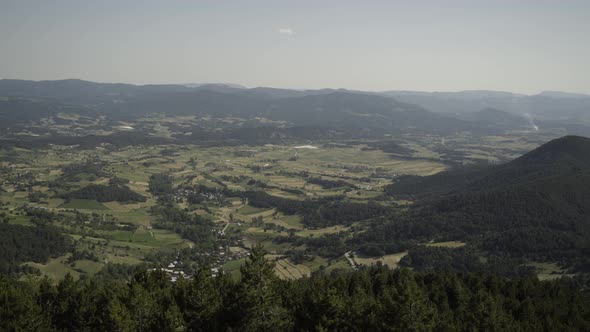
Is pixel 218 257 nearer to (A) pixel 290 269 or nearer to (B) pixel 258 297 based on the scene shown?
(A) pixel 290 269

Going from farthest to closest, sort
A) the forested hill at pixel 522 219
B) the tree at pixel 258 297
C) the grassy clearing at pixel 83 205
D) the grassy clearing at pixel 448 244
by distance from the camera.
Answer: the grassy clearing at pixel 83 205 → the grassy clearing at pixel 448 244 → the forested hill at pixel 522 219 → the tree at pixel 258 297

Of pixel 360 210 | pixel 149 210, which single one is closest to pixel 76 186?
pixel 149 210


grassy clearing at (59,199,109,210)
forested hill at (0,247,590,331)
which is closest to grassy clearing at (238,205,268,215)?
grassy clearing at (59,199,109,210)

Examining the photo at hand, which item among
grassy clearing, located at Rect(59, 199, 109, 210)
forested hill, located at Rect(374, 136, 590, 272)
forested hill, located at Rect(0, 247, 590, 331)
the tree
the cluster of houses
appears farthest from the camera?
grassy clearing, located at Rect(59, 199, 109, 210)

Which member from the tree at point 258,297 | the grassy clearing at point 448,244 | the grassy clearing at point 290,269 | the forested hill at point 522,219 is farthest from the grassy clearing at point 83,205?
the tree at point 258,297

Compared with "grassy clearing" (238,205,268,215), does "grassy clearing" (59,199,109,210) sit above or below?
above

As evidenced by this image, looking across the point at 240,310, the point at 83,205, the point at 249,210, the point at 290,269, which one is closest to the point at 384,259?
the point at 290,269

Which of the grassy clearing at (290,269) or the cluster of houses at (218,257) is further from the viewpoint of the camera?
the cluster of houses at (218,257)

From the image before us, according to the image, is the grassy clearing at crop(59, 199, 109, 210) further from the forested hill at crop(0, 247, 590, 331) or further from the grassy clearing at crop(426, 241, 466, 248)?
the forested hill at crop(0, 247, 590, 331)

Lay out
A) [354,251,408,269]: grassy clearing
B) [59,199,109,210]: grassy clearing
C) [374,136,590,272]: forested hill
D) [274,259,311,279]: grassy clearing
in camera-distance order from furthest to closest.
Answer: [59,199,109,210]: grassy clearing
[374,136,590,272]: forested hill
[354,251,408,269]: grassy clearing
[274,259,311,279]: grassy clearing

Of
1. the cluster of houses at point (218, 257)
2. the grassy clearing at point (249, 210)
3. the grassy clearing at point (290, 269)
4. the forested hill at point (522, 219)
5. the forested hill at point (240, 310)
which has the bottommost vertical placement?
the grassy clearing at point (249, 210)

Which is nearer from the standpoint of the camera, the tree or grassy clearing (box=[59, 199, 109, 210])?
the tree

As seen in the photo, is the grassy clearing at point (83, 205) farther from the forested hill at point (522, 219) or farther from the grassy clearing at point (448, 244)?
the grassy clearing at point (448, 244)

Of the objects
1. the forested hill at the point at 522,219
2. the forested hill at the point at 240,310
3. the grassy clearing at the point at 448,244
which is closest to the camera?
the forested hill at the point at 240,310
